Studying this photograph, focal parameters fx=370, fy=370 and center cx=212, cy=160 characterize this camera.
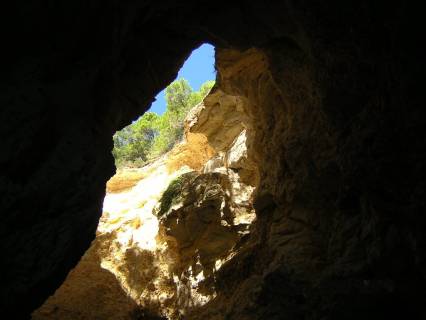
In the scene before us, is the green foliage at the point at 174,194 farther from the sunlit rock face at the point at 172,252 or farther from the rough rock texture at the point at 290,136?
the rough rock texture at the point at 290,136

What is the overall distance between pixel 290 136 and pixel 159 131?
22.5 meters

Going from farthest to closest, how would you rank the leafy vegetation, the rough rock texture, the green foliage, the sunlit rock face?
the leafy vegetation, the green foliage, the sunlit rock face, the rough rock texture

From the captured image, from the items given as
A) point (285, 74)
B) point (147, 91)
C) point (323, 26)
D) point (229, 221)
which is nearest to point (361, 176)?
point (323, 26)

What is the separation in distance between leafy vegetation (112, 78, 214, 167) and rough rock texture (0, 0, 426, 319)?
18814 millimetres

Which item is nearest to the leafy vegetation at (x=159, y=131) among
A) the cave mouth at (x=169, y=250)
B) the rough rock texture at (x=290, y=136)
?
the cave mouth at (x=169, y=250)

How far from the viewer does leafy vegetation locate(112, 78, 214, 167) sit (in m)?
27.3

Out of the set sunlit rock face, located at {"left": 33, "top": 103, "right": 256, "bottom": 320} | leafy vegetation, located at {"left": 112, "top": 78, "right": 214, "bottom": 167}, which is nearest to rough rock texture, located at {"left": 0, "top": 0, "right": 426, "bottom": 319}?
sunlit rock face, located at {"left": 33, "top": 103, "right": 256, "bottom": 320}

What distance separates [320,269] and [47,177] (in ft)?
16.6

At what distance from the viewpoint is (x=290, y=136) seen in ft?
28.9

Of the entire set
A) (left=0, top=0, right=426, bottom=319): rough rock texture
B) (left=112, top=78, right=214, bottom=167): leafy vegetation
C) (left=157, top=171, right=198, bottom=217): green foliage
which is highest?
(left=112, top=78, right=214, bottom=167): leafy vegetation

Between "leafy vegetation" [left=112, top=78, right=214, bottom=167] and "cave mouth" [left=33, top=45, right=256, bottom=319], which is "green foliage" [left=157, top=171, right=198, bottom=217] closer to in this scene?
"cave mouth" [left=33, top=45, right=256, bottom=319]

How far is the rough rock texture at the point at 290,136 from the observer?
481cm

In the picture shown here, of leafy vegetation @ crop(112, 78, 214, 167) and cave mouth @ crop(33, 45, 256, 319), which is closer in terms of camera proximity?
cave mouth @ crop(33, 45, 256, 319)

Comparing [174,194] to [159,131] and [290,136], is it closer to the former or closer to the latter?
[290,136]
